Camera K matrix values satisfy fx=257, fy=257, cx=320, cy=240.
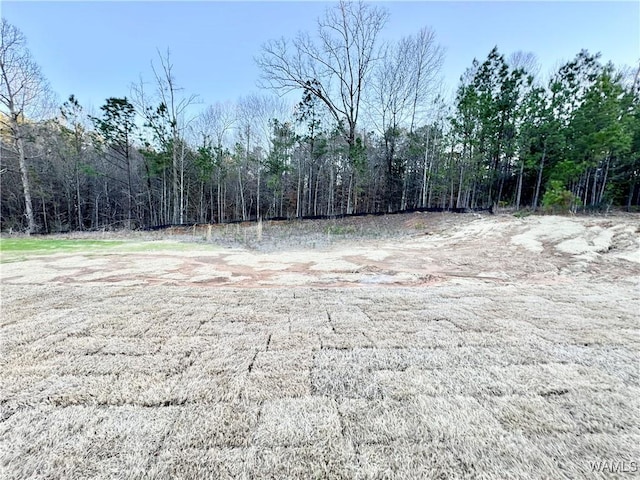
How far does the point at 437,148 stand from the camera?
14.0 meters

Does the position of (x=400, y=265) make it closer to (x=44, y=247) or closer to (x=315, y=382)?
(x=315, y=382)

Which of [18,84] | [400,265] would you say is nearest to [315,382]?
[400,265]

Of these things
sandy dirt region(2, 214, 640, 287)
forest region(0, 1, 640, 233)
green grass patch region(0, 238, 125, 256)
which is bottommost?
green grass patch region(0, 238, 125, 256)

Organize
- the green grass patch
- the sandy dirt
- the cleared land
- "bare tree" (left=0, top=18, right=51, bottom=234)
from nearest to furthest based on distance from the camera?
the cleared land < the sandy dirt < the green grass patch < "bare tree" (left=0, top=18, right=51, bottom=234)

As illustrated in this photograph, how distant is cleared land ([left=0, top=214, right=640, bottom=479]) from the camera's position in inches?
30.6

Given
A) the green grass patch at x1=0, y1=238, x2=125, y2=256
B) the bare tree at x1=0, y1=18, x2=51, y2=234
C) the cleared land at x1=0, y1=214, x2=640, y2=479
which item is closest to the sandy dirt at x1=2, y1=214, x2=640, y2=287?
the cleared land at x1=0, y1=214, x2=640, y2=479

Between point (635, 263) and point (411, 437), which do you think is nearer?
point (411, 437)

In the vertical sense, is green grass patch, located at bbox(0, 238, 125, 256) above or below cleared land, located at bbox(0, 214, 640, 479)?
below

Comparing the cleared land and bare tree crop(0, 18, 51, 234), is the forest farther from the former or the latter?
the cleared land

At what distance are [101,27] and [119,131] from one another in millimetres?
9238

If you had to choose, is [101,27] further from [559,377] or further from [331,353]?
[559,377]

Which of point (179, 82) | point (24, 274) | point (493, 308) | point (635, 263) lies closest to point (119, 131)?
point (179, 82)

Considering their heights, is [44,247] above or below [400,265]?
below

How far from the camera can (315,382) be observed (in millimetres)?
1143
